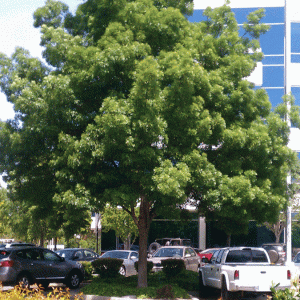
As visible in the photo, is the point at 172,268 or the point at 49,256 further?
the point at 172,268

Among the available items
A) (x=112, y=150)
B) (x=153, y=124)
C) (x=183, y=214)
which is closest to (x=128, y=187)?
(x=112, y=150)

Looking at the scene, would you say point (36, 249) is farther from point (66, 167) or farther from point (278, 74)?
point (278, 74)

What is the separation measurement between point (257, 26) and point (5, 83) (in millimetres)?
8713

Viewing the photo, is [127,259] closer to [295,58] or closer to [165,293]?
[165,293]

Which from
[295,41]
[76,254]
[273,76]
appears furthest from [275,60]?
[76,254]

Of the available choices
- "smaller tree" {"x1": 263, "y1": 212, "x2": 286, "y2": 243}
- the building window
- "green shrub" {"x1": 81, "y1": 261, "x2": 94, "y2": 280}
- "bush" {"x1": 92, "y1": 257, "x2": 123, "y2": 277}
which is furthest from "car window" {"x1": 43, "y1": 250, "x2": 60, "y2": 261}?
the building window

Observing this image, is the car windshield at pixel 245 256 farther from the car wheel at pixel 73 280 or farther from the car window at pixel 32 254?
the car window at pixel 32 254

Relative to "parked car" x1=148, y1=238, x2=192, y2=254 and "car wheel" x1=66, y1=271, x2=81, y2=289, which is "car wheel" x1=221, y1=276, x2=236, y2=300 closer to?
"car wheel" x1=66, y1=271, x2=81, y2=289

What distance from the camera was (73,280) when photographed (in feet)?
64.4

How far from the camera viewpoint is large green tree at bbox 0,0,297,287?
1354 cm

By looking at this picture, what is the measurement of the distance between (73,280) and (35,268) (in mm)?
2111

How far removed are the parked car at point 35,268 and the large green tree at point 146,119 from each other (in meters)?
2.53

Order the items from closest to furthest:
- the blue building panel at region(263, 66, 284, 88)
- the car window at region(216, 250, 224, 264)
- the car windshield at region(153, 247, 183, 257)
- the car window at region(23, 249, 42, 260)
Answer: the car window at region(216, 250, 224, 264) < the car window at region(23, 249, 42, 260) < the car windshield at region(153, 247, 183, 257) < the blue building panel at region(263, 66, 284, 88)

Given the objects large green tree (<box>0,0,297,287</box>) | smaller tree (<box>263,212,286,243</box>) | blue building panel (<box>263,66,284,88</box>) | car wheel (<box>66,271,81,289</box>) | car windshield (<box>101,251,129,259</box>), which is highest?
blue building panel (<box>263,66,284,88</box>)
